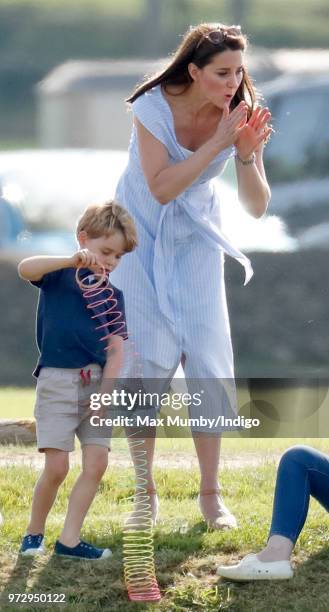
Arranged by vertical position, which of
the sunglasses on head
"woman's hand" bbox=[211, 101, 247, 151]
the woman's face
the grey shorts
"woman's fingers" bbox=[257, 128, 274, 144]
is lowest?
the grey shorts

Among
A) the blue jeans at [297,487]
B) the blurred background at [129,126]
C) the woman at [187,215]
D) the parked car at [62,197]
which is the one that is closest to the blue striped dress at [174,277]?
the woman at [187,215]

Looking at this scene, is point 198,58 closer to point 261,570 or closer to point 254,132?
point 254,132

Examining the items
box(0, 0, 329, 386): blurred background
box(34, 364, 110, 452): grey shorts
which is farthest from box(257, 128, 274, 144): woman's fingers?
box(0, 0, 329, 386): blurred background

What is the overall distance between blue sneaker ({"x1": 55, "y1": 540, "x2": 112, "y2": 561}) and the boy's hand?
0.89 meters

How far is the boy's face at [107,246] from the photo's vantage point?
3.67 metres

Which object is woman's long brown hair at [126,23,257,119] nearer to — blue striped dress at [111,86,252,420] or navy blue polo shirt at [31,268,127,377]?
blue striped dress at [111,86,252,420]

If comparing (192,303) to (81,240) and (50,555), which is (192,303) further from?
(50,555)

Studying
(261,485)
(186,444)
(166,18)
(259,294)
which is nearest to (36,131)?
(166,18)

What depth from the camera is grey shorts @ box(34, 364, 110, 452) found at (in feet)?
12.1

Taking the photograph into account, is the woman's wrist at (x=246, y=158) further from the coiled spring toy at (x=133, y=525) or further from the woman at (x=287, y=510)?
the woman at (x=287, y=510)

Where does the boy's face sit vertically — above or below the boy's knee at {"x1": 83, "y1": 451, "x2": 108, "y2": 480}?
above

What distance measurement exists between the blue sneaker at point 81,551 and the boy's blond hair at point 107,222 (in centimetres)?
92

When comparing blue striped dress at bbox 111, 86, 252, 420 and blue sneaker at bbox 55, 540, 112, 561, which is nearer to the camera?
blue sneaker at bbox 55, 540, 112, 561

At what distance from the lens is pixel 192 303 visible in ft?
13.8
